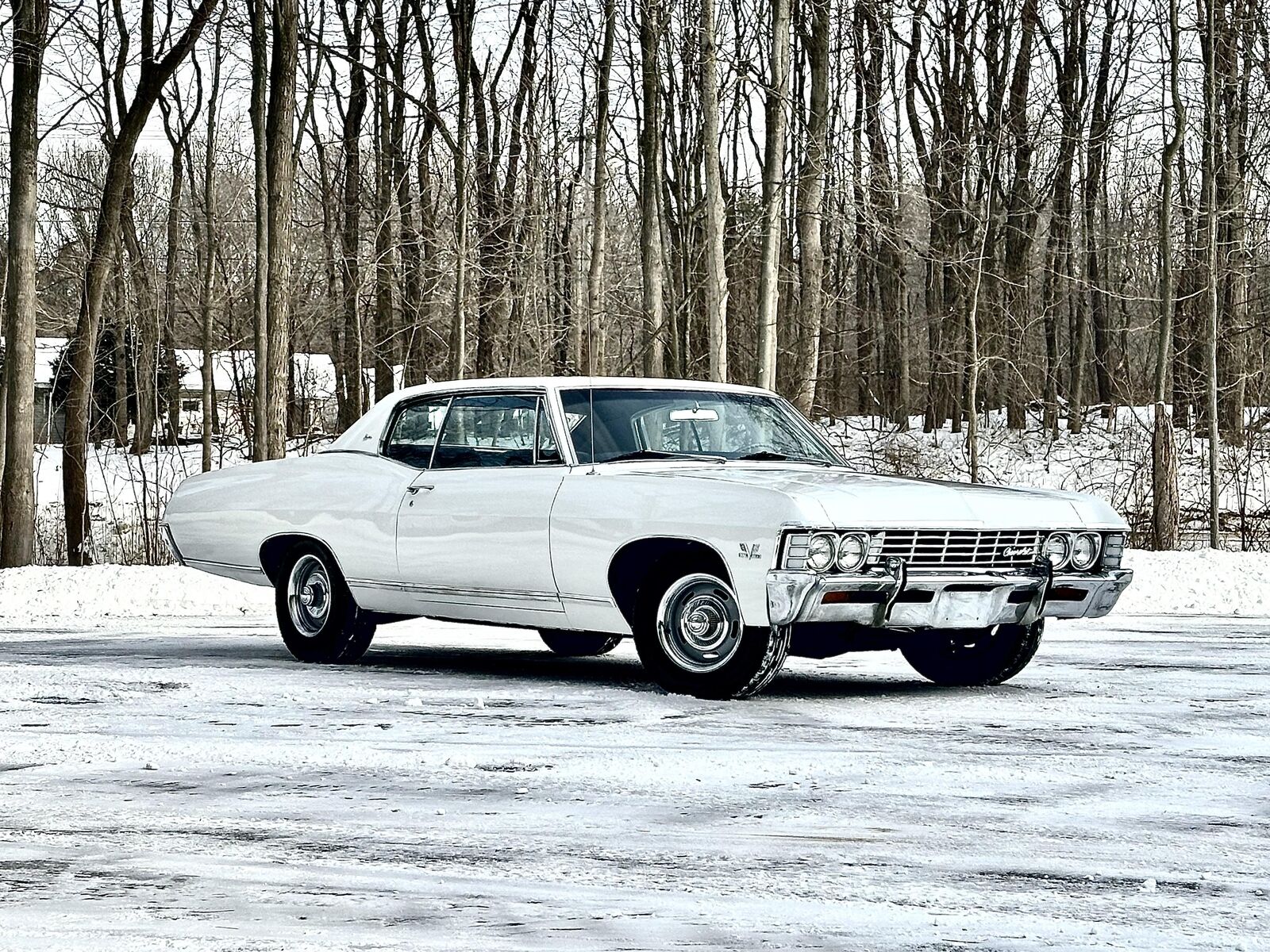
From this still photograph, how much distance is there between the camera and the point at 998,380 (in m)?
47.4

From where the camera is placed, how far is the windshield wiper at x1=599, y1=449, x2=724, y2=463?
946 centimetres

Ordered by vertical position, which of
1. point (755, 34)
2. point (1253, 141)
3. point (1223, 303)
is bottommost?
point (1223, 303)

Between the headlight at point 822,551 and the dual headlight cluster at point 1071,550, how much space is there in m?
1.47

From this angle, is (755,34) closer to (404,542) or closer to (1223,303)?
(1223,303)

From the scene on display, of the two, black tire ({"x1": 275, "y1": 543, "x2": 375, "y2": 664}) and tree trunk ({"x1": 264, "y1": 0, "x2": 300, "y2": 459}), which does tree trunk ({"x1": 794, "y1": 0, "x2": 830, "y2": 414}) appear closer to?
tree trunk ({"x1": 264, "y1": 0, "x2": 300, "y2": 459})

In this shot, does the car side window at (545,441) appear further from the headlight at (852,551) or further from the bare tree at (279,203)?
the bare tree at (279,203)

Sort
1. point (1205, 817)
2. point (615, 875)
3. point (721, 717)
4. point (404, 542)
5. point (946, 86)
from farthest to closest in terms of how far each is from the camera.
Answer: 1. point (946, 86)
2. point (404, 542)
3. point (721, 717)
4. point (1205, 817)
5. point (615, 875)

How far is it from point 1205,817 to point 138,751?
4442 millimetres

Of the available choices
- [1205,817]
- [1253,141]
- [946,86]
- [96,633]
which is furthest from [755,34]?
[1205,817]

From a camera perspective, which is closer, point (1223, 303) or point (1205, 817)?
point (1205, 817)

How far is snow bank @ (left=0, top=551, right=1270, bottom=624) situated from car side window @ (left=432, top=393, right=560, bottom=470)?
17.9 ft

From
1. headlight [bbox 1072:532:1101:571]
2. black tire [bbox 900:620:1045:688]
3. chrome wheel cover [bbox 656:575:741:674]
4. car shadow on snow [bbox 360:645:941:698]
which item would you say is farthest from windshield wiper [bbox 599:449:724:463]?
headlight [bbox 1072:532:1101:571]

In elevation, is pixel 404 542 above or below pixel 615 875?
above

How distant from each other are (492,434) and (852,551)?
2.58m
